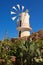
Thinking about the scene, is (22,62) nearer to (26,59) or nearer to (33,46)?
(26,59)

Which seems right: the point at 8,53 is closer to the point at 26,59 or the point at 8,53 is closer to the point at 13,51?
the point at 13,51

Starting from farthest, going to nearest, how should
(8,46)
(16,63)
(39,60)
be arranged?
(8,46) → (16,63) → (39,60)

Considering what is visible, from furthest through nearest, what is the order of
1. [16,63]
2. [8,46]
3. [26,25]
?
[26,25] < [8,46] < [16,63]

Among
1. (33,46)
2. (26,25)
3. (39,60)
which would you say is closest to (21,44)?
(33,46)

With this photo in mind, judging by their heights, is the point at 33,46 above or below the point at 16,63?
above

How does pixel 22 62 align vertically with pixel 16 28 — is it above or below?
below

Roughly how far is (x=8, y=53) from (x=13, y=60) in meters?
1.64

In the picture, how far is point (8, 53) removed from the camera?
28.4 metres

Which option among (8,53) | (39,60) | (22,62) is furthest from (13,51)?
(39,60)

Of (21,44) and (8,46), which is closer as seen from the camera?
(21,44)

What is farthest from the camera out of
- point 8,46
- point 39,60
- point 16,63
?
point 8,46

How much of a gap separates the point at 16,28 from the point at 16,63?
1771 cm

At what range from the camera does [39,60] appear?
25562 millimetres

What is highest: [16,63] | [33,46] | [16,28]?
[16,28]
